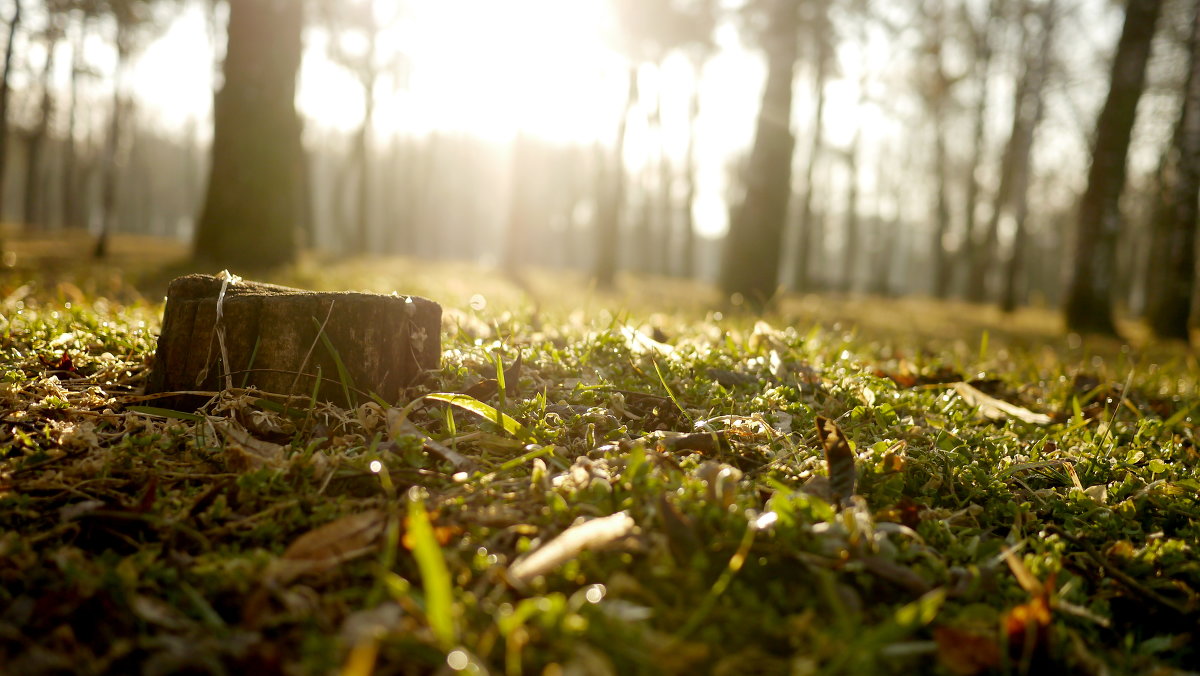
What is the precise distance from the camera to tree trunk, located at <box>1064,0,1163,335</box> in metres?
9.20

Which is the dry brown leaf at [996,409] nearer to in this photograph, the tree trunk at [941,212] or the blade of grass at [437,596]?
the blade of grass at [437,596]

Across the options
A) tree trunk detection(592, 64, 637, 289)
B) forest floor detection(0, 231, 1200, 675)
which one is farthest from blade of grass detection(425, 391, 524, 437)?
tree trunk detection(592, 64, 637, 289)

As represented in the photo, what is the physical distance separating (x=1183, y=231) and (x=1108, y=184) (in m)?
1.79

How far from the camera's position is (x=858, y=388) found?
3092mm

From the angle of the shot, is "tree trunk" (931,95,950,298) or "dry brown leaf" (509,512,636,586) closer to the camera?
"dry brown leaf" (509,512,636,586)

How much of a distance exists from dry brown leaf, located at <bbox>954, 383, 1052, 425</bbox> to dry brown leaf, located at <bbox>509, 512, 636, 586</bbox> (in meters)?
2.12

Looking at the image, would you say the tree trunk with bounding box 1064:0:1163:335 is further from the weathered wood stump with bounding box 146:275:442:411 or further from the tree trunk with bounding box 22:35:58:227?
the tree trunk with bounding box 22:35:58:227

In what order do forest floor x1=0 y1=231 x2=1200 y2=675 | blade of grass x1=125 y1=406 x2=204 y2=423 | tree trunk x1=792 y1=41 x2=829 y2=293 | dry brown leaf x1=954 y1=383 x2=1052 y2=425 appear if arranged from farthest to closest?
tree trunk x1=792 y1=41 x2=829 y2=293, dry brown leaf x1=954 y1=383 x2=1052 y2=425, blade of grass x1=125 y1=406 x2=204 y2=423, forest floor x1=0 y1=231 x2=1200 y2=675

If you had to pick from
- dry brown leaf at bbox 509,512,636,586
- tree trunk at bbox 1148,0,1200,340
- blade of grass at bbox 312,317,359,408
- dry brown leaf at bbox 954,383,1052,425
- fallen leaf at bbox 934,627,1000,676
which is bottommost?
fallen leaf at bbox 934,627,1000,676

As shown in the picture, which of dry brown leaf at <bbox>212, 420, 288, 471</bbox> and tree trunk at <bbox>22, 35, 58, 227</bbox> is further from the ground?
tree trunk at <bbox>22, 35, 58, 227</bbox>

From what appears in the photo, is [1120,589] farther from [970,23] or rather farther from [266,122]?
[970,23]

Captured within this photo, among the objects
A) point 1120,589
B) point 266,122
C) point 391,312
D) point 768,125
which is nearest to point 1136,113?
point 768,125

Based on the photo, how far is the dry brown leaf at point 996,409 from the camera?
3236 millimetres

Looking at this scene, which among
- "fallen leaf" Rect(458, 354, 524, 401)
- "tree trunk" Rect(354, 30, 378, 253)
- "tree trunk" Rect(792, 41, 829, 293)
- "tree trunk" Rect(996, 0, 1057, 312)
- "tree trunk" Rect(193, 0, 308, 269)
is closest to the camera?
"fallen leaf" Rect(458, 354, 524, 401)
